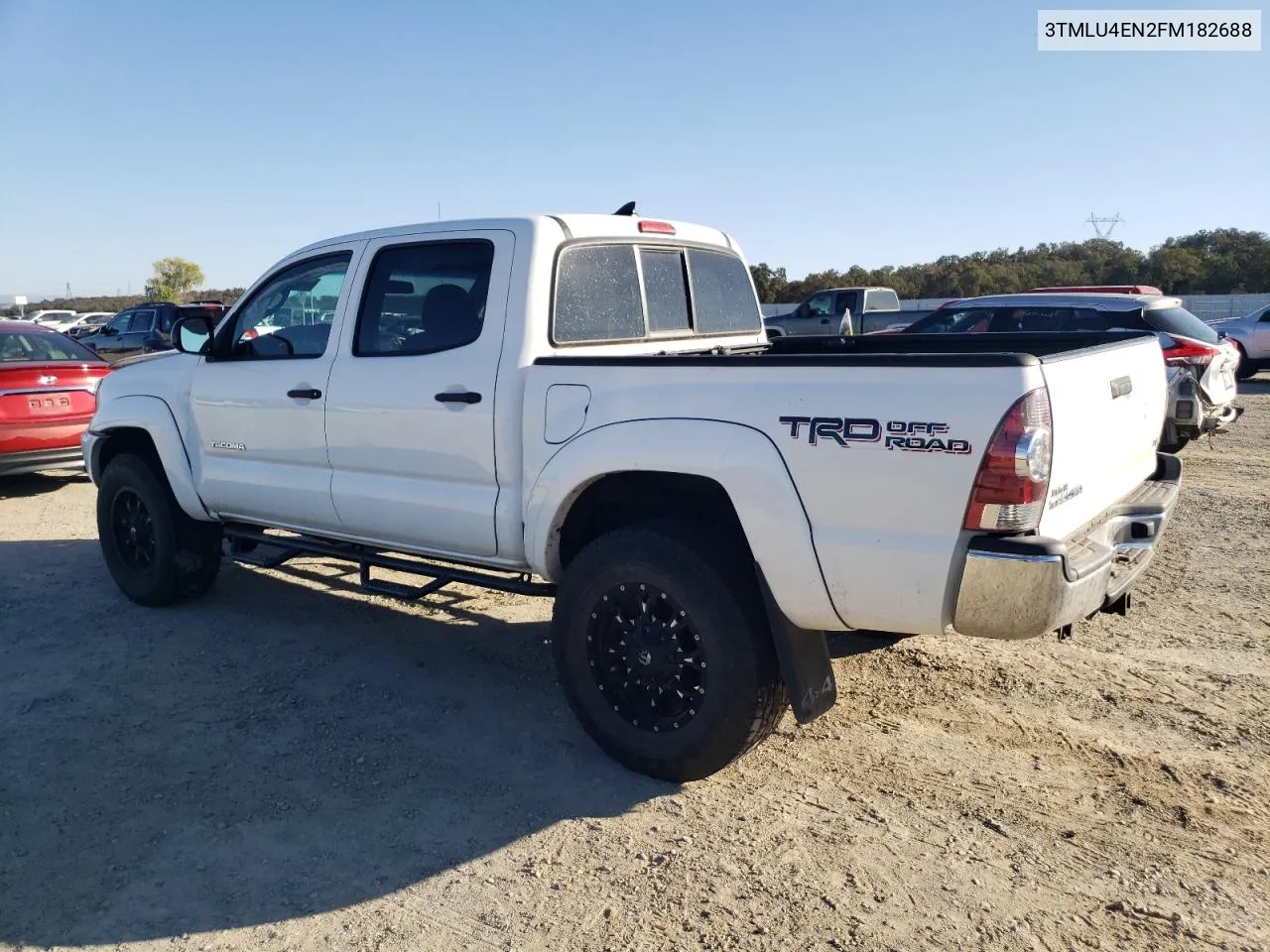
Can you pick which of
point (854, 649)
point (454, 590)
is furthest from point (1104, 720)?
point (454, 590)

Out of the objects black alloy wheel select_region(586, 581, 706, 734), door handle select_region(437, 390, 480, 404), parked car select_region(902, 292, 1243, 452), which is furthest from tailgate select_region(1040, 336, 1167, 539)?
parked car select_region(902, 292, 1243, 452)

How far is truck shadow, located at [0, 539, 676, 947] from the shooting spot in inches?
128

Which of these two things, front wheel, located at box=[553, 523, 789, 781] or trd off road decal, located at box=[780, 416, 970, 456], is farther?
front wheel, located at box=[553, 523, 789, 781]

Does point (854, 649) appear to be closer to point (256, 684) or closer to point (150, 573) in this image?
point (256, 684)

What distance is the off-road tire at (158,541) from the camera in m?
5.88

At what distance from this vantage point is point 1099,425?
11.4ft

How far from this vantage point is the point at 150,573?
5969mm

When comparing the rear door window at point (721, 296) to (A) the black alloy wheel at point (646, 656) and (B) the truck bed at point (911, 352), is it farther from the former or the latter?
(A) the black alloy wheel at point (646, 656)

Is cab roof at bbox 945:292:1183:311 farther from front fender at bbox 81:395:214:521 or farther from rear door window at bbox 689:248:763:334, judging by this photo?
front fender at bbox 81:395:214:521

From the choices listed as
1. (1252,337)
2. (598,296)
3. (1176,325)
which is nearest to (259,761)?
(598,296)

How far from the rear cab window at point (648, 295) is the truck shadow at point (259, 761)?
175 centimetres

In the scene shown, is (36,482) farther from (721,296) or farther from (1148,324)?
(1148,324)

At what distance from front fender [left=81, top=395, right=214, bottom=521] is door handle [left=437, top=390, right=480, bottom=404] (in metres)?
2.15

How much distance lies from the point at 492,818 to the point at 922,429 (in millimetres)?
2025
